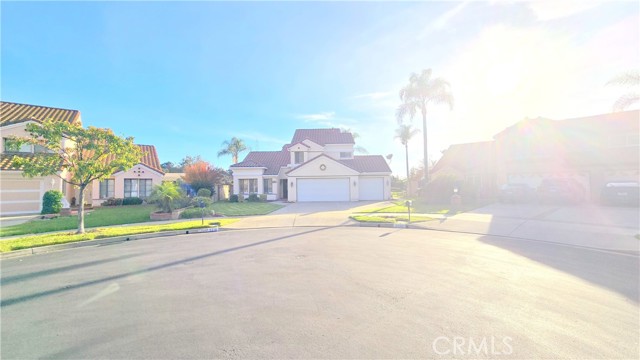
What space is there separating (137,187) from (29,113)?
381 inches

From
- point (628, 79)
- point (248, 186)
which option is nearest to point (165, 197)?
point (248, 186)

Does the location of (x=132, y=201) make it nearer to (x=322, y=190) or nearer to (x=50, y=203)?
(x=50, y=203)

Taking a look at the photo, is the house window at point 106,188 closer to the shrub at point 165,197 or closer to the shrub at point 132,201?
the shrub at point 132,201

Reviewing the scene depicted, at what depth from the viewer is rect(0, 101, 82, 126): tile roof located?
63.0ft

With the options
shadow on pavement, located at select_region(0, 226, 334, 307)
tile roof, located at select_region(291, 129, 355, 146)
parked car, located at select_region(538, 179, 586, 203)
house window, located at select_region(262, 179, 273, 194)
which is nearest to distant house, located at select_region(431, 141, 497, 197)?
parked car, located at select_region(538, 179, 586, 203)

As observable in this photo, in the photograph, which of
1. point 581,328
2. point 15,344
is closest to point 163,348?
point 15,344

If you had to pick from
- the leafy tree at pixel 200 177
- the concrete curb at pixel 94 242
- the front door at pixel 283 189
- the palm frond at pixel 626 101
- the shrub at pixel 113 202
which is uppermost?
the palm frond at pixel 626 101

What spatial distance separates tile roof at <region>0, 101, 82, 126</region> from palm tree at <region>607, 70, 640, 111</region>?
34304 millimetres

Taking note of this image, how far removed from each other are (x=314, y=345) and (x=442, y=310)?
2.19 m

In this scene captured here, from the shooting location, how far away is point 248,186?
1112 inches

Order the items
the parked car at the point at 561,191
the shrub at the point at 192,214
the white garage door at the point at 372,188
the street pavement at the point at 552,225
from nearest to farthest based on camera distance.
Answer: the street pavement at the point at 552,225 < the shrub at the point at 192,214 < the parked car at the point at 561,191 < the white garage door at the point at 372,188

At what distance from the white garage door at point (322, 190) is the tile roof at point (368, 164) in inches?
103

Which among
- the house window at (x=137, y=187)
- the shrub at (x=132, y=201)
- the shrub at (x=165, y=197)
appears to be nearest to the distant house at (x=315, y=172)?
the house window at (x=137, y=187)

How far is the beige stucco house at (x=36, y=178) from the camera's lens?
16.9 meters
